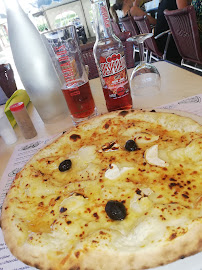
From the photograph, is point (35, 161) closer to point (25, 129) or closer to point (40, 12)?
point (25, 129)

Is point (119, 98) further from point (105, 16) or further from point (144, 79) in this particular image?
point (144, 79)

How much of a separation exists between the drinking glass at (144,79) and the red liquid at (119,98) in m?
0.32

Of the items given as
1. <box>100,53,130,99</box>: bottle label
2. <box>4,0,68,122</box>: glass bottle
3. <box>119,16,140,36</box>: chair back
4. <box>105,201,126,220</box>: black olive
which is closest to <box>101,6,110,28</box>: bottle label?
<box>100,53,130,99</box>: bottle label

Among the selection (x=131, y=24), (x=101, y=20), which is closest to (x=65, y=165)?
(x=101, y=20)

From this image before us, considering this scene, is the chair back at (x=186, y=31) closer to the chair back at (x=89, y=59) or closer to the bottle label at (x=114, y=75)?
the chair back at (x=89, y=59)

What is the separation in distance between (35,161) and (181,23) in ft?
8.92

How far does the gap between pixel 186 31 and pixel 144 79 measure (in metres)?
1.59

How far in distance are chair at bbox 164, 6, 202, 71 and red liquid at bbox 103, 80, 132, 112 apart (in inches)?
61.3

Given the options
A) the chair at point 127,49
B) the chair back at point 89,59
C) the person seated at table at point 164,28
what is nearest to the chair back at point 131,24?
the person seated at table at point 164,28

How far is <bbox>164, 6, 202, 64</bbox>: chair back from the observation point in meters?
2.81

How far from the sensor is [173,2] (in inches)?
165

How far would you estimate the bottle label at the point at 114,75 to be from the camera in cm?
130

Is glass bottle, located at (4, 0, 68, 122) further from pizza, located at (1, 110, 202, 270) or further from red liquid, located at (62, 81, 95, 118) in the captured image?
pizza, located at (1, 110, 202, 270)

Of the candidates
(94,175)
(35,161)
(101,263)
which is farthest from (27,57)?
(101,263)
